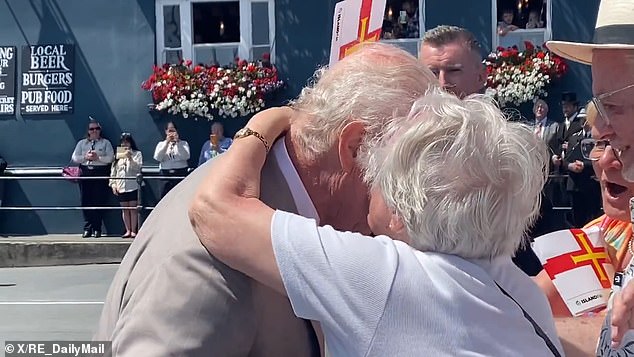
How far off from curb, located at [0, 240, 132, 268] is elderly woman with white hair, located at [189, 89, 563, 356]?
11327mm

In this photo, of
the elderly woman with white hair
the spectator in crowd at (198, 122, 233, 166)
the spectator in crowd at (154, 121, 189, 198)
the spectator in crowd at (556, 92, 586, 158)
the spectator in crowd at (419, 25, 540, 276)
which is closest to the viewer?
the elderly woman with white hair

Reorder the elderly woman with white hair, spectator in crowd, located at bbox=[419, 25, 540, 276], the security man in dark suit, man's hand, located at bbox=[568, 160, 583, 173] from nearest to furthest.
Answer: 1. the elderly woman with white hair
2. spectator in crowd, located at bbox=[419, 25, 540, 276]
3. the security man in dark suit
4. man's hand, located at bbox=[568, 160, 583, 173]

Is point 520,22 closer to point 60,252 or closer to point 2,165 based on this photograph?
point 60,252

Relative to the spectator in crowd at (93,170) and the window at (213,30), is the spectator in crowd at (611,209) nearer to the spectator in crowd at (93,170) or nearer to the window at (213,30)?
the spectator in crowd at (93,170)

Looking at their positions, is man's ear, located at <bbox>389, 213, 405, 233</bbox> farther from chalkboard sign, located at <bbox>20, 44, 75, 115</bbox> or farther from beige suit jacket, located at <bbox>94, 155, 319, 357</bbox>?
chalkboard sign, located at <bbox>20, 44, 75, 115</bbox>

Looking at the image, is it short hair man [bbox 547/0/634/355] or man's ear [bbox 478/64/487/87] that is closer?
short hair man [bbox 547/0/634/355]

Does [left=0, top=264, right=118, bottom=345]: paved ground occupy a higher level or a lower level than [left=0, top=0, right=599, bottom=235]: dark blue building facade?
lower

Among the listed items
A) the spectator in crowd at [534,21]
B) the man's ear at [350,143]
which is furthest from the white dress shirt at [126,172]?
the man's ear at [350,143]

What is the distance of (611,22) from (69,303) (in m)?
8.07

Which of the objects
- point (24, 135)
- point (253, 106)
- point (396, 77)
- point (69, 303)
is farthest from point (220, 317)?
point (24, 135)

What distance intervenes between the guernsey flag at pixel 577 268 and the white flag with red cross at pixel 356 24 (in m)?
1.23

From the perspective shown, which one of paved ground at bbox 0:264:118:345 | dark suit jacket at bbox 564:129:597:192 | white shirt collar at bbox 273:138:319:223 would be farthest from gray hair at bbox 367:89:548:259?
dark suit jacket at bbox 564:129:597:192

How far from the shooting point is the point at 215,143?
13.3 m

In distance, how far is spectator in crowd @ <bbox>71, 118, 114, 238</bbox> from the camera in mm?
13750
